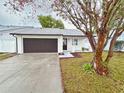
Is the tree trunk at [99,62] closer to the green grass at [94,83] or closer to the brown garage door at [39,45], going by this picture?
the green grass at [94,83]

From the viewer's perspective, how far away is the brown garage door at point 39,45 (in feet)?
86.9

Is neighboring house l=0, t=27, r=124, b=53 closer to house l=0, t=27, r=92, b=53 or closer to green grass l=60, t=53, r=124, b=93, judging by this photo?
house l=0, t=27, r=92, b=53

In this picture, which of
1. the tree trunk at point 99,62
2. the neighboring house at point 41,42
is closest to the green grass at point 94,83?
the tree trunk at point 99,62

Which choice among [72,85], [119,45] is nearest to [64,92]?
[72,85]

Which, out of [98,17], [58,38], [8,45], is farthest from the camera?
[8,45]

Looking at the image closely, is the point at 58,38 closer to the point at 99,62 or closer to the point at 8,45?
the point at 8,45

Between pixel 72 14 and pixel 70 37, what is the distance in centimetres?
1626

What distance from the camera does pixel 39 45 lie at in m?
27.0

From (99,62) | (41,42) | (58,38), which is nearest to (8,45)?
(41,42)

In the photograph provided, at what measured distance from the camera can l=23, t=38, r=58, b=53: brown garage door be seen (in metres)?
26.5

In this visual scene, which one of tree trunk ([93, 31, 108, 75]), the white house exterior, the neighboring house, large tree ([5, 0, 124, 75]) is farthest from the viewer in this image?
the neighboring house

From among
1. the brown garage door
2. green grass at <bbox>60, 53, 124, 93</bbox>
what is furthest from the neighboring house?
green grass at <bbox>60, 53, 124, 93</bbox>

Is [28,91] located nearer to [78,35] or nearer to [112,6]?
[112,6]

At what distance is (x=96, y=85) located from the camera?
8719 millimetres
